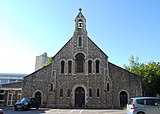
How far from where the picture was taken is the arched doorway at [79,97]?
95.7 feet

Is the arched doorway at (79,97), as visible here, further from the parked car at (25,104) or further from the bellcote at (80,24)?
the bellcote at (80,24)

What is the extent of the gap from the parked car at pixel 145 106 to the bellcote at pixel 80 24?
63.4 feet

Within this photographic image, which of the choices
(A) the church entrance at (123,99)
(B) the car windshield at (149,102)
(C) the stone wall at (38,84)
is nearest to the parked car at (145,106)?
(B) the car windshield at (149,102)

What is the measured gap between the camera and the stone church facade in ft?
94.9

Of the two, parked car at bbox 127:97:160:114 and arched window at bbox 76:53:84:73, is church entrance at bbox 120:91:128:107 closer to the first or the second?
arched window at bbox 76:53:84:73

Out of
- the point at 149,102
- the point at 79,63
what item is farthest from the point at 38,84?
the point at 149,102

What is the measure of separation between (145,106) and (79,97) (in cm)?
1657

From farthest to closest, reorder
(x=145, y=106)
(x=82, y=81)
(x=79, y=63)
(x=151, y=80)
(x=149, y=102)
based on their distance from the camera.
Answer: (x=151, y=80)
(x=79, y=63)
(x=82, y=81)
(x=149, y=102)
(x=145, y=106)

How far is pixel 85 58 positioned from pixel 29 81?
9.04 metres

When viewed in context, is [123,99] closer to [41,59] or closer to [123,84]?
[123,84]

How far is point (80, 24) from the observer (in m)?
32.6

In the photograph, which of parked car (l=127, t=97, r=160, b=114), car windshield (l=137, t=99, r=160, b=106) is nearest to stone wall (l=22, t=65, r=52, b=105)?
parked car (l=127, t=97, r=160, b=114)

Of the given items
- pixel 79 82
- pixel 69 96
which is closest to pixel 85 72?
pixel 79 82

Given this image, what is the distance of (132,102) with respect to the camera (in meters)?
14.2
